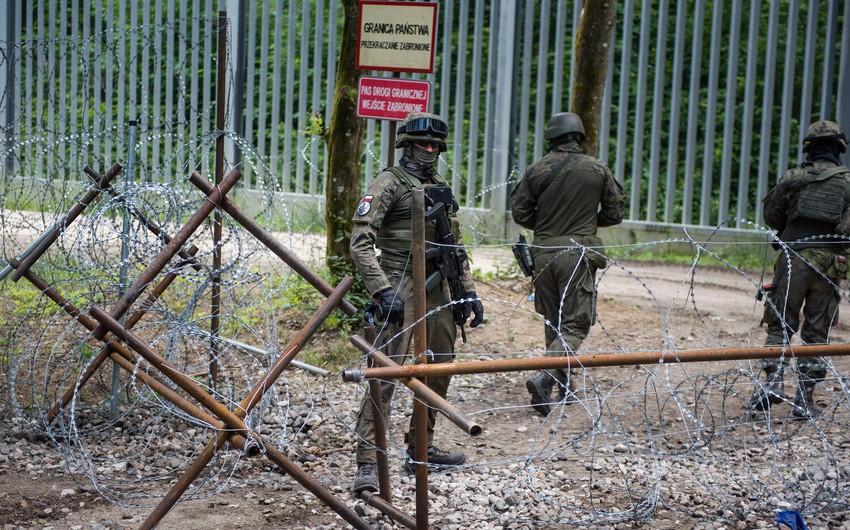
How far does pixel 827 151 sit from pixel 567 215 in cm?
165

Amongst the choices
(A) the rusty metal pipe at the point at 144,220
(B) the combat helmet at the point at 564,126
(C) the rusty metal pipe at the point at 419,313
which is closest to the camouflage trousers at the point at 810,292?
(B) the combat helmet at the point at 564,126

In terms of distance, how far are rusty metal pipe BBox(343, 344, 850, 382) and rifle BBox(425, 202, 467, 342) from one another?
1256 mm

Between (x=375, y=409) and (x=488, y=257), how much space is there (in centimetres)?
715

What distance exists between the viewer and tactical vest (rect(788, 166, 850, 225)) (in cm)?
633

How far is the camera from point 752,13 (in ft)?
39.0

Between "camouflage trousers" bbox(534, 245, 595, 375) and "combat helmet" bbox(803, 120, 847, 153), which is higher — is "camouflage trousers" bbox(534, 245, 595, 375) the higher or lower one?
the lower one

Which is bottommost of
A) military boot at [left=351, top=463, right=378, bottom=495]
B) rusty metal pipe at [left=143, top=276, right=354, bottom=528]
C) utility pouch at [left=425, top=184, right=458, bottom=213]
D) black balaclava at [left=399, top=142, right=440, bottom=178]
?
military boot at [left=351, top=463, right=378, bottom=495]

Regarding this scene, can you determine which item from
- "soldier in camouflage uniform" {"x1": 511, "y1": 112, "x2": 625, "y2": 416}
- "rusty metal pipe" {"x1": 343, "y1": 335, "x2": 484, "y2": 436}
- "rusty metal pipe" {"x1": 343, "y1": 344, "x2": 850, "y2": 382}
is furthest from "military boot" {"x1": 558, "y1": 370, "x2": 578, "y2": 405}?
"rusty metal pipe" {"x1": 343, "y1": 335, "x2": 484, "y2": 436}

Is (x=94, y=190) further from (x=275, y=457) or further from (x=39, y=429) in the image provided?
(x=275, y=457)

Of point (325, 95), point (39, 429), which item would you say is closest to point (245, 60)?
point (325, 95)

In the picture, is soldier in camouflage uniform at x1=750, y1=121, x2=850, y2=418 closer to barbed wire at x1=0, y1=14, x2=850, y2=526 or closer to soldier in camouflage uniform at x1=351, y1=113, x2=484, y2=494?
barbed wire at x1=0, y1=14, x2=850, y2=526

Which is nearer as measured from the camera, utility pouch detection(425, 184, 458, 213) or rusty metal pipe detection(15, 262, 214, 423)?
rusty metal pipe detection(15, 262, 214, 423)

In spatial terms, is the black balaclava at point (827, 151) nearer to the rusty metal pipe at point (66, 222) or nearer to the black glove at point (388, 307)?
the black glove at point (388, 307)

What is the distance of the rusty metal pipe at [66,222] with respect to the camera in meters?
5.22
